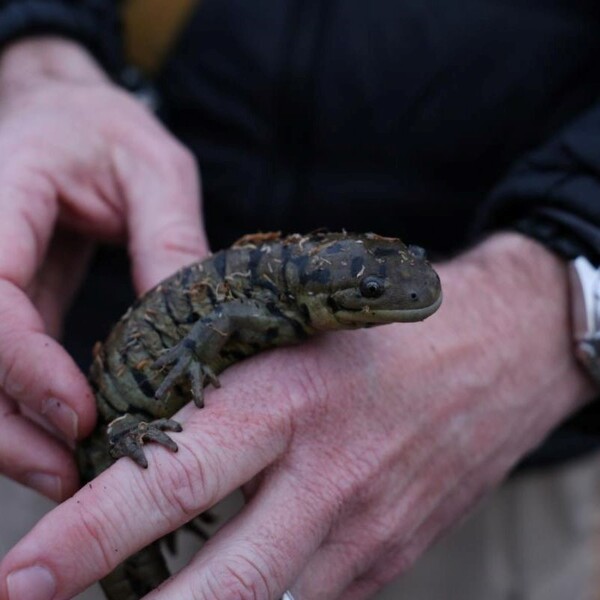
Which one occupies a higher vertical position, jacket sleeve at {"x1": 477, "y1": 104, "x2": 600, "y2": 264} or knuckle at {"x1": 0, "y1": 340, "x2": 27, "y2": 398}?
jacket sleeve at {"x1": 477, "y1": 104, "x2": 600, "y2": 264}

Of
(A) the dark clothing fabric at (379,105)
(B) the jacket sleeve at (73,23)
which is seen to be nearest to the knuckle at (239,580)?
(A) the dark clothing fabric at (379,105)

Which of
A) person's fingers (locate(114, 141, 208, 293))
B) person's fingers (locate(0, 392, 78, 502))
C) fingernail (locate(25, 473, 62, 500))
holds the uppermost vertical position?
person's fingers (locate(114, 141, 208, 293))

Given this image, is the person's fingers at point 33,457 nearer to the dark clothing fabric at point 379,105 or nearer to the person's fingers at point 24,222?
the person's fingers at point 24,222

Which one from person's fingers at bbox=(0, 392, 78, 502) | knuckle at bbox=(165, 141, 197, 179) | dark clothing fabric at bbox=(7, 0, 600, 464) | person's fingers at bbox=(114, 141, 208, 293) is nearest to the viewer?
person's fingers at bbox=(0, 392, 78, 502)

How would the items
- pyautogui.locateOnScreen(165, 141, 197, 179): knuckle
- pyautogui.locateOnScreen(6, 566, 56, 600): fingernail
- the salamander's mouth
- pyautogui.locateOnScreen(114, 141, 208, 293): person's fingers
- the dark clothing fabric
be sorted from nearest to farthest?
pyautogui.locateOnScreen(6, 566, 56, 600): fingernail → the salamander's mouth → pyautogui.locateOnScreen(114, 141, 208, 293): person's fingers → pyautogui.locateOnScreen(165, 141, 197, 179): knuckle → the dark clothing fabric

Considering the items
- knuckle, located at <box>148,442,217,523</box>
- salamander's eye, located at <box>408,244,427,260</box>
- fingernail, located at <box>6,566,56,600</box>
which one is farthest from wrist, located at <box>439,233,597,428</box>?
fingernail, located at <box>6,566,56,600</box>

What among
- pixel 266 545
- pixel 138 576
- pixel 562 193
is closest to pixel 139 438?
pixel 266 545

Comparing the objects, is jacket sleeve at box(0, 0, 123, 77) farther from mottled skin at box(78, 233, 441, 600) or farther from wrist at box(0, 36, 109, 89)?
mottled skin at box(78, 233, 441, 600)
